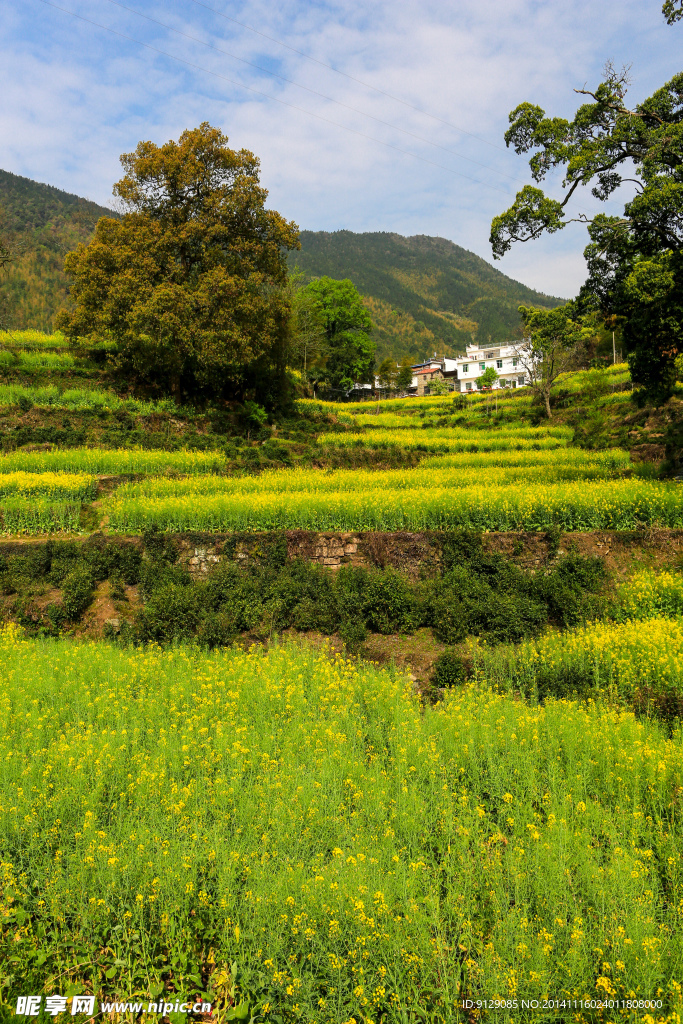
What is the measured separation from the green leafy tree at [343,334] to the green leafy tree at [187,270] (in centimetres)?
3316

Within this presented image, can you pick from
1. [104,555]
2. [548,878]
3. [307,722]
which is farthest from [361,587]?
[548,878]

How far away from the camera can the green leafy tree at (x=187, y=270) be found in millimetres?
19250

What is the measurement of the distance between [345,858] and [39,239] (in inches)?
4448

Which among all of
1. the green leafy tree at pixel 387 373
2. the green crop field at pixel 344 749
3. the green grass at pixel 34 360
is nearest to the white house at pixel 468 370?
the green leafy tree at pixel 387 373

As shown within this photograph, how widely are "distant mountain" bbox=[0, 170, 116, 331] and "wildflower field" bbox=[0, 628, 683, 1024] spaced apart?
2631 cm

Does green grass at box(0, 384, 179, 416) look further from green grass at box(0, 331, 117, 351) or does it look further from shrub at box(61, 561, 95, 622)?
shrub at box(61, 561, 95, 622)

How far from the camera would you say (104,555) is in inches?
377

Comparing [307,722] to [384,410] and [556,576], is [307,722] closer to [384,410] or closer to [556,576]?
[556,576]

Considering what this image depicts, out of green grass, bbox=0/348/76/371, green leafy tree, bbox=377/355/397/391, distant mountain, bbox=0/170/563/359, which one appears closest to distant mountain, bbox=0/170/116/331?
distant mountain, bbox=0/170/563/359

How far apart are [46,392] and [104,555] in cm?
1156

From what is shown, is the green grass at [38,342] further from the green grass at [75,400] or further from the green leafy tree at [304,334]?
the green leafy tree at [304,334]

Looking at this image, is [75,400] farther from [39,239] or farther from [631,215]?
[39,239]

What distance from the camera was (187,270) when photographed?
20578mm

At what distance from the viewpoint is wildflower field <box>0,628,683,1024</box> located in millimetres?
3018
